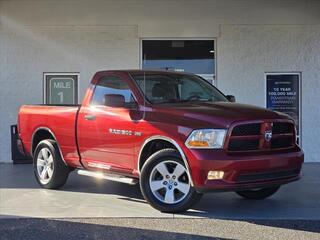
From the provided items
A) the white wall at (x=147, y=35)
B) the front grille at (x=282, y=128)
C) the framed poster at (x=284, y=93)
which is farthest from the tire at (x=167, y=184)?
the framed poster at (x=284, y=93)

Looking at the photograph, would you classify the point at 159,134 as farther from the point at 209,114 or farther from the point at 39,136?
the point at 39,136

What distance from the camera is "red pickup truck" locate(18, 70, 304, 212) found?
6574mm

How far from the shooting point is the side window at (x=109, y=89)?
777 centimetres

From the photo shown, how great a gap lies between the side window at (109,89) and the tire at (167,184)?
45.2 inches

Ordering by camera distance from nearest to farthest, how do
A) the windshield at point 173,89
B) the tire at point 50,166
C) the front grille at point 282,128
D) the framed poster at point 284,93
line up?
the front grille at point 282,128 → the windshield at point 173,89 → the tire at point 50,166 → the framed poster at point 284,93

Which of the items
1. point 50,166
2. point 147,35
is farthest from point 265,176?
point 147,35

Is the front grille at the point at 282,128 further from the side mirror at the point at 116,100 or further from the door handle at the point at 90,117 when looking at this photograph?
the door handle at the point at 90,117

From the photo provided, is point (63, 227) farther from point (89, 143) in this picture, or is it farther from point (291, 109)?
point (291, 109)

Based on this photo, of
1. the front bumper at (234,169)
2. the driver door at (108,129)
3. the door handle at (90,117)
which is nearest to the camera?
the front bumper at (234,169)

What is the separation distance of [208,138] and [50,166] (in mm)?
3345

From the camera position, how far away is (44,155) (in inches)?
353

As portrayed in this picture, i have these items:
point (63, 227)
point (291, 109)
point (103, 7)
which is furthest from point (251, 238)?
point (103, 7)

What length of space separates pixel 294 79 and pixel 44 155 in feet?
21.3

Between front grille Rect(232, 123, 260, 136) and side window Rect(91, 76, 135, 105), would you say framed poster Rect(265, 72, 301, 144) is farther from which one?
front grille Rect(232, 123, 260, 136)
